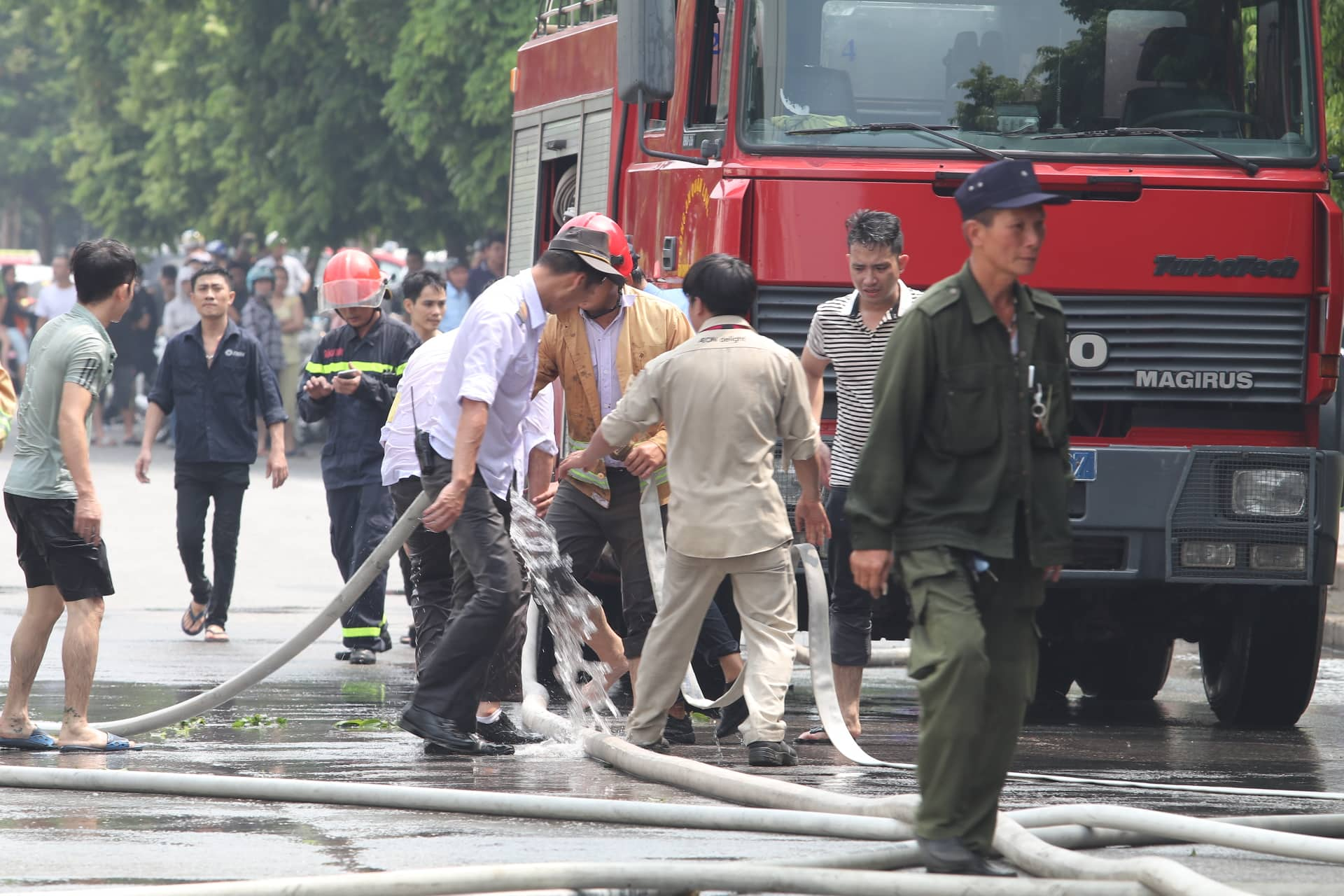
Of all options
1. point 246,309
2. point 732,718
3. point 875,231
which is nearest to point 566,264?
point 875,231

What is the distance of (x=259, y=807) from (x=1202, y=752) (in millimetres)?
3872

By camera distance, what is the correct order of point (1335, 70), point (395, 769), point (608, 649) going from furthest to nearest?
point (1335, 70)
point (608, 649)
point (395, 769)

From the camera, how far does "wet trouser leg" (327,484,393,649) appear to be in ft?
40.3

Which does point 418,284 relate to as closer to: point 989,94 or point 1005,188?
point 989,94

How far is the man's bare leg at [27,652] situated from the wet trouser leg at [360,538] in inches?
149

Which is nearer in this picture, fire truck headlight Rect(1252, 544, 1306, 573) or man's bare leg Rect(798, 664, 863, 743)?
man's bare leg Rect(798, 664, 863, 743)

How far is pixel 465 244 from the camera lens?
105 feet

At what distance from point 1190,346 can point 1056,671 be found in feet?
9.34

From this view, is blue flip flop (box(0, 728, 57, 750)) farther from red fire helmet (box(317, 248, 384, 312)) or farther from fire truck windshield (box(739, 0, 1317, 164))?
red fire helmet (box(317, 248, 384, 312))

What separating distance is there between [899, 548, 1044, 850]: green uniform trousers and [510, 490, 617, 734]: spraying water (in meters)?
3.20

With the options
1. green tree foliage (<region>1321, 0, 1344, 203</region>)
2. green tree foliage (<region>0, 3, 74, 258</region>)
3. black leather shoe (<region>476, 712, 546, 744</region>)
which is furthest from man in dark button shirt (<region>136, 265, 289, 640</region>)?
green tree foliage (<region>0, 3, 74, 258</region>)

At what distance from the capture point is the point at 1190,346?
9312mm

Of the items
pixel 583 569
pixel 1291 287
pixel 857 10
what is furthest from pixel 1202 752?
pixel 857 10

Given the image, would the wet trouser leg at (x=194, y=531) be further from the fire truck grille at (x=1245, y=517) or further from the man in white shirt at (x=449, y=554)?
the fire truck grille at (x=1245, y=517)
